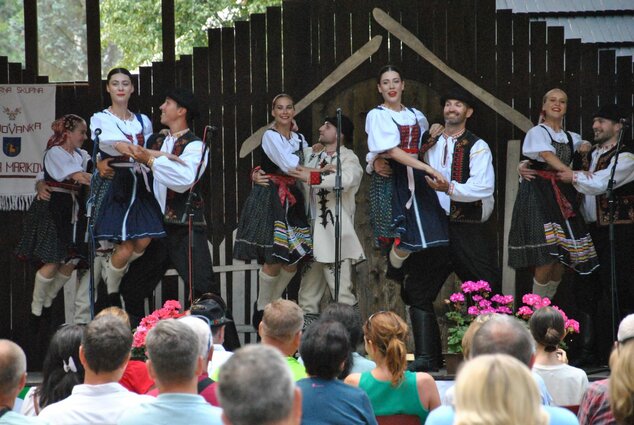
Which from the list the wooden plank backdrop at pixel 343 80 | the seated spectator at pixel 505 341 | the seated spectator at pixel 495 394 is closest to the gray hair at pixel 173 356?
the seated spectator at pixel 505 341

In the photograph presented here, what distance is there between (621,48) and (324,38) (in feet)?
8.84

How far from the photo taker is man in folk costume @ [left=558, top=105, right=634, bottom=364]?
8.23m

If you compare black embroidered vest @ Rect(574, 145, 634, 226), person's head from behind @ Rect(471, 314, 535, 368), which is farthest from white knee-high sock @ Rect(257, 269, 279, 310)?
person's head from behind @ Rect(471, 314, 535, 368)

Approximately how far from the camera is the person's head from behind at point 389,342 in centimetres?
484

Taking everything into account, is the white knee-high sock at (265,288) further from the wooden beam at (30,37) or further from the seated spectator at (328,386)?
the seated spectator at (328,386)

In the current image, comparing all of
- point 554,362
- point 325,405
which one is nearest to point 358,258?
point 554,362

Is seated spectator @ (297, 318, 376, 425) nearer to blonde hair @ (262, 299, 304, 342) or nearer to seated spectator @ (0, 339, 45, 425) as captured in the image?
blonde hair @ (262, 299, 304, 342)

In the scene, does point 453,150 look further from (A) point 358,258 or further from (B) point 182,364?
(B) point 182,364

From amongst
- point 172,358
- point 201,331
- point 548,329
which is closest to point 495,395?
point 172,358

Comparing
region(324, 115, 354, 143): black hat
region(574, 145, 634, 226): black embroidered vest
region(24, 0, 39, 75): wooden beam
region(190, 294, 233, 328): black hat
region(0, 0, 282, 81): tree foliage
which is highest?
region(0, 0, 282, 81): tree foliage

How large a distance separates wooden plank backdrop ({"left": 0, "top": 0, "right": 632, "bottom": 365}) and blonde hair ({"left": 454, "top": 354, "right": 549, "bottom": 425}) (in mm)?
6158

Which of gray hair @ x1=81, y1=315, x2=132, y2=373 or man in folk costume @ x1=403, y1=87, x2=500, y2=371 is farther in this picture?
man in folk costume @ x1=403, y1=87, x2=500, y2=371

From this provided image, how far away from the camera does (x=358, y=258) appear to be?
871 centimetres

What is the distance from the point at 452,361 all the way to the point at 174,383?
13.2 ft
